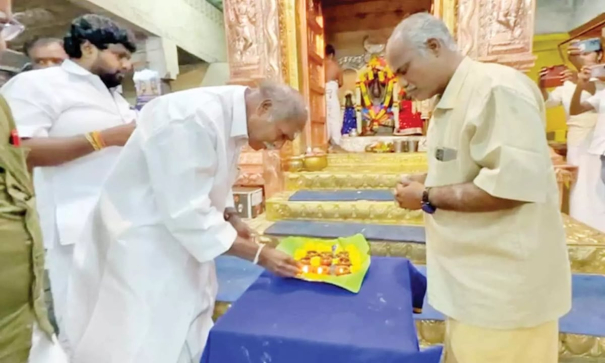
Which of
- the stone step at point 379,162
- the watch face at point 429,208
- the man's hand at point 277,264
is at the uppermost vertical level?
the watch face at point 429,208

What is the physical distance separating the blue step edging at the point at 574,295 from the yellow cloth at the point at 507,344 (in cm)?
84

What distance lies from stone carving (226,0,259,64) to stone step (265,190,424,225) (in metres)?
1.47

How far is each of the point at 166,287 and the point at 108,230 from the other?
0.25 m

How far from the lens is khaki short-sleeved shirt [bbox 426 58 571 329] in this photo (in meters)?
0.96

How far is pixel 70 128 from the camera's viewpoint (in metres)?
1.50

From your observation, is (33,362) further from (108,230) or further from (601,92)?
(601,92)

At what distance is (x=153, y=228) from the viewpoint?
1.19 metres

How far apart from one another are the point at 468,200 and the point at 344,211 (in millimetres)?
2236

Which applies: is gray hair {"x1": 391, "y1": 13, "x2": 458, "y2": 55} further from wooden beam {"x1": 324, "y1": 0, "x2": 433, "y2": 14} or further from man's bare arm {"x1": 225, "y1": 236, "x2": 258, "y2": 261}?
wooden beam {"x1": 324, "y1": 0, "x2": 433, "y2": 14}

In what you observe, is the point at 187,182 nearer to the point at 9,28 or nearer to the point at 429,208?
the point at 9,28

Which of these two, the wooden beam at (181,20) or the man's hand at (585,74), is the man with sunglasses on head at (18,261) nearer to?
the man's hand at (585,74)

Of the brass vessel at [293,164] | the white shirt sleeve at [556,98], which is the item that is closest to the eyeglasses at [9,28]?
the brass vessel at [293,164]

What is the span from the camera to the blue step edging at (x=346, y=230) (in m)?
2.76

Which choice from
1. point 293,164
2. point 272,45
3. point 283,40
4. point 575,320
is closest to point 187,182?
point 575,320
